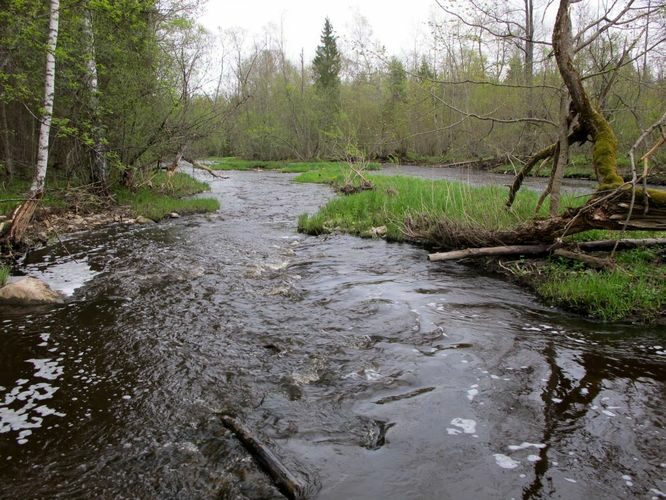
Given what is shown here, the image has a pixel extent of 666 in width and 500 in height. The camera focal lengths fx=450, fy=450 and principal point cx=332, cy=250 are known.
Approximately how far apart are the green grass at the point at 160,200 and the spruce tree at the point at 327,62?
120ft

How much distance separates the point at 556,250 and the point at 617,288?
1.53 meters

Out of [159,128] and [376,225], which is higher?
[159,128]

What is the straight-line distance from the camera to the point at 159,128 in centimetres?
1631

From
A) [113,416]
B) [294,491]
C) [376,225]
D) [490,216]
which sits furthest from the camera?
[376,225]

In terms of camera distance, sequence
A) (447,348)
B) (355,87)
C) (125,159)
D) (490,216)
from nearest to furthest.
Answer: (447,348) < (490,216) < (125,159) < (355,87)

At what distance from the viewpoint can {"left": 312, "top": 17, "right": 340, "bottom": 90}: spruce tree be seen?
173 feet

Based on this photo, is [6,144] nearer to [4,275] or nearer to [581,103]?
[4,275]

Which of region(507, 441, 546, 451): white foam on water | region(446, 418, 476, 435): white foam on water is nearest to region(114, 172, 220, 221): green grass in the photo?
region(446, 418, 476, 435): white foam on water

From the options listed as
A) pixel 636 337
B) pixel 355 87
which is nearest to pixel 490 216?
pixel 636 337

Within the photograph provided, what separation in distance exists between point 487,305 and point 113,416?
5392mm

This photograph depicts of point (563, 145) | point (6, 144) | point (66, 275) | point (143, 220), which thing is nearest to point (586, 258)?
point (563, 145)

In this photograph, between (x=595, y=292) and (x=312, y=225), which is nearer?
(x=595, y=292)

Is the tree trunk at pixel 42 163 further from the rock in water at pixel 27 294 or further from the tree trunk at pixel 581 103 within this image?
the tree trunk at pixel 581 103

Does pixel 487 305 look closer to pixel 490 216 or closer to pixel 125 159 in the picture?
pixel 490 216
